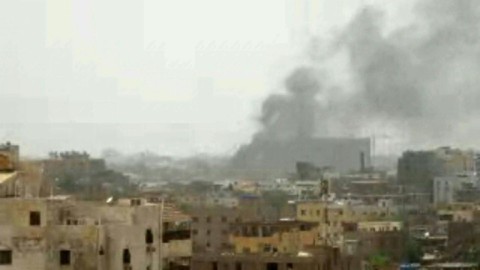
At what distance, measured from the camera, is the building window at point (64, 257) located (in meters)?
18.2

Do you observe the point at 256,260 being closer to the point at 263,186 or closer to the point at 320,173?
the point at 263,186

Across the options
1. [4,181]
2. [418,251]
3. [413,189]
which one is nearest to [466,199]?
[413,189]

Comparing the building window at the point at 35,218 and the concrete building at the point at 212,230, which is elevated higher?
the building window at the point at 35,218

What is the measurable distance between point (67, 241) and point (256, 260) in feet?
34.8

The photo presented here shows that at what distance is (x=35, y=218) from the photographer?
1812 centimetres

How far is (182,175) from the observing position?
114438 mm

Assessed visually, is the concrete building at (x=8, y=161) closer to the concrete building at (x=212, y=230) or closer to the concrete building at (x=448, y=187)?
the concrete building at (x=212, y=230)

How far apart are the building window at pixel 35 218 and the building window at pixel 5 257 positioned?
Result: 0.47 m

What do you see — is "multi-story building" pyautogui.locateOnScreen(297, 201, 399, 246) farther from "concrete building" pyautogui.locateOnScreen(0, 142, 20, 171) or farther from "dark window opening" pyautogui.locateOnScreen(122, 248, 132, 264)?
"dark window opening" pyautogui.locateOnScreen(122, 248, 132, 264)

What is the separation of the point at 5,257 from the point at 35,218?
0.64 metres

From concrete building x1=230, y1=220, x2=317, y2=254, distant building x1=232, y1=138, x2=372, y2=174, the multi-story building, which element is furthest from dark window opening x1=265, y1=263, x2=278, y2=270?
distant building x1=232, y1=138, x2=372, y2=174

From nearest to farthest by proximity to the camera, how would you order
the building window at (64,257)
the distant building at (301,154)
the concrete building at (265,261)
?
the building window at (64,257), the concrete building at (265,261), the distant building at (301,154)

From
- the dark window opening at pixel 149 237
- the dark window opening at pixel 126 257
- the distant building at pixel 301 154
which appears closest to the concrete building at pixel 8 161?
the dark window opening at pixel 149 237

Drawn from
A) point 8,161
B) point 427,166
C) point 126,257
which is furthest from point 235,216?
point 427,166
